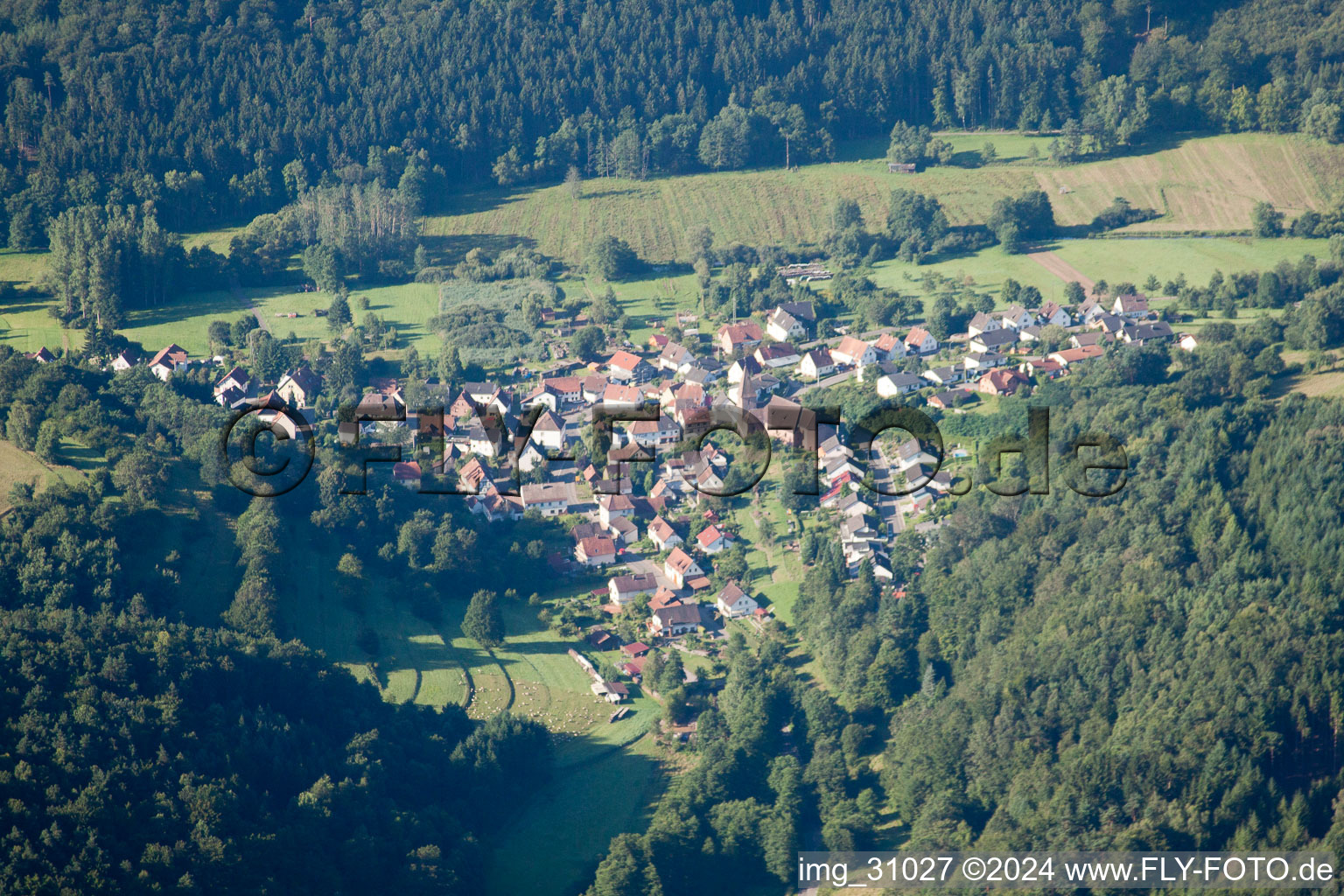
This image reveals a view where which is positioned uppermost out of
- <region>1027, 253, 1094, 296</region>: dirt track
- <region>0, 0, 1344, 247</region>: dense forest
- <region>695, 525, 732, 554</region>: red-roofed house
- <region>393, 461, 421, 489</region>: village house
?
<region>0, 0, 1344, 247</region>: dense forest

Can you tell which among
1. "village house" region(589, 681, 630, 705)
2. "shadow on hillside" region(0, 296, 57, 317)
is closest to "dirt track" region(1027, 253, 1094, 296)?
"village house" region(589, 681, 630, 705)

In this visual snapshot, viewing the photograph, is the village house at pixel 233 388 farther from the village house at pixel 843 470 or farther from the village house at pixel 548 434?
the village house at pixel 843 470

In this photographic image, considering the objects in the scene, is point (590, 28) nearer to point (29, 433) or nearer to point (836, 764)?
point (29, 433)

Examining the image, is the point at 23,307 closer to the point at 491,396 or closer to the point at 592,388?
the point at 491,396

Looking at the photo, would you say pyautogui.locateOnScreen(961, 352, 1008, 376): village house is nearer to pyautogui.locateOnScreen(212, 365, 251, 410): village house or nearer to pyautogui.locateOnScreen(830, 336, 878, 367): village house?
pyautogui.locateOnScreen(830, 336, 878, 367): village house

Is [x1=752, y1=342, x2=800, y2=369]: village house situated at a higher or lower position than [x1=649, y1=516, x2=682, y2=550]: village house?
higher

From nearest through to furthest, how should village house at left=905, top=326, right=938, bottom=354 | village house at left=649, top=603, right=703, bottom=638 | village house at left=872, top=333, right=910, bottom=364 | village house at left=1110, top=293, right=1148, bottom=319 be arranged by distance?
1. village house at left=649, top=603, right=703, bottom=638
2. village house at left=872, top=333, right=910, bottom=364
3. village house at left=905, top=326, right=938, bottom=354
4. village house at left=1110, top=293, right=1148, bottom=319

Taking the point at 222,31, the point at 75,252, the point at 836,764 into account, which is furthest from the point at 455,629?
the point at 222,31
